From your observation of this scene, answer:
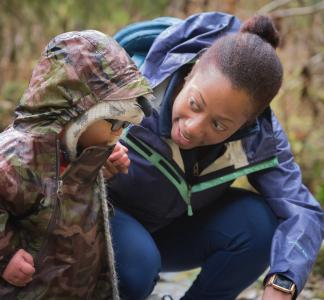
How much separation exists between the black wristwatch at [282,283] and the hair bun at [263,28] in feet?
2.70

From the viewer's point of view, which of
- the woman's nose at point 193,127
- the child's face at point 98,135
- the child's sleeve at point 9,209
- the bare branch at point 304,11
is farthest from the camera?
the bare branch at point 304,11

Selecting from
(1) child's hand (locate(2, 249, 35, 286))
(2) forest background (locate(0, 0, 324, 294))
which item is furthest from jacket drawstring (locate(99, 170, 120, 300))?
(2) forest background (locate(0, 0, 324, 294))

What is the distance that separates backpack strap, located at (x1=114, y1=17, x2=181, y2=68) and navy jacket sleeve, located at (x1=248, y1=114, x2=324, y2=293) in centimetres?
56

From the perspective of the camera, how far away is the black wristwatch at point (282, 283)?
2.06 meters

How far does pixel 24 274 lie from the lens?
1.69 m

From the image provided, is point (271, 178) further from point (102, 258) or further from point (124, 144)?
point (102, 258)

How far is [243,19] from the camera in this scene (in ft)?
19.3

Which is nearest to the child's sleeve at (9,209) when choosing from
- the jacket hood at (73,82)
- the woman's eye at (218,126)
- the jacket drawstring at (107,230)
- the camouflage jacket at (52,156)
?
the camouflage jacket at (52,156)

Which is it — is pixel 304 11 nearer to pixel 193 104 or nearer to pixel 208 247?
pixel 208 247

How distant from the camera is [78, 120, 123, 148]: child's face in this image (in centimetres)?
177

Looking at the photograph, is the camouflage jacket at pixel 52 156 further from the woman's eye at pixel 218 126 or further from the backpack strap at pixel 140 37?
the backpack strap at pixel 140 37

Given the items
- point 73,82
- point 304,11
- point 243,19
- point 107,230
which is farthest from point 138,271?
point 243,19

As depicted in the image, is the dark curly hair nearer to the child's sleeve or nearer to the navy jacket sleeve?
the navy jacket sleeve

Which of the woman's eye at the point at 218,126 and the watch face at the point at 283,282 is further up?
the woman's eye at the point at 218,126
